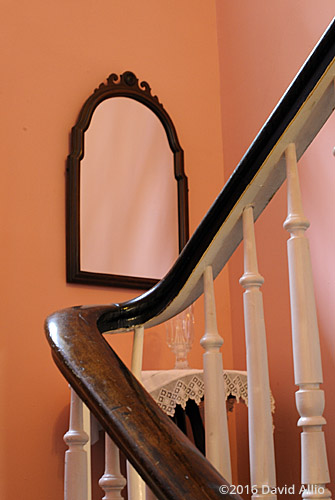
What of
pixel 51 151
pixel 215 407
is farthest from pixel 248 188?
pixel 51 151

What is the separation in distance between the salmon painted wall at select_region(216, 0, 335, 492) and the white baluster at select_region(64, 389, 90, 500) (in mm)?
1931

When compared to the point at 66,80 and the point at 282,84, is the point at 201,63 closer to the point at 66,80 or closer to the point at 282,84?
the point at 282,84

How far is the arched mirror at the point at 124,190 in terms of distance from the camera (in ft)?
10.1

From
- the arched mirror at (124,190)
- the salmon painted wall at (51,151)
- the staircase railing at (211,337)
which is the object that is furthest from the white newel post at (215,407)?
the arched mirror at (124,190)

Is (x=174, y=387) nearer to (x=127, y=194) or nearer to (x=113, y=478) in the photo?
(x=127, y=194)

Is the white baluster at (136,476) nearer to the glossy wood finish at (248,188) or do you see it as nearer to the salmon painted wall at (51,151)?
the glossy wood finish at (248,188)

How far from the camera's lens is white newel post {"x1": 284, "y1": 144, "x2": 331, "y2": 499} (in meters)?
0.89

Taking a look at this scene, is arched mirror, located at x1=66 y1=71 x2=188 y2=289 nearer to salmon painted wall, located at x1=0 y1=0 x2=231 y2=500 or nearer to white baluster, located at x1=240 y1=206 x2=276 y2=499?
salmon painted wall, located at x1=0 y1=0 x2=231 y2=500

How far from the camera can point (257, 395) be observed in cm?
100

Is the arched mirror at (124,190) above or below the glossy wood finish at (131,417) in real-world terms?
above

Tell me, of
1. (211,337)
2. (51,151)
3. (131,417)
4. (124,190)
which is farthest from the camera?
(124,190)

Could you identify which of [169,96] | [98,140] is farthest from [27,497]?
[169,96]

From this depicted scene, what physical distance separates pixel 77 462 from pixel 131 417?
0.26 metres

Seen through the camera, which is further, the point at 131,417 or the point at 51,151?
the point at 51,151
